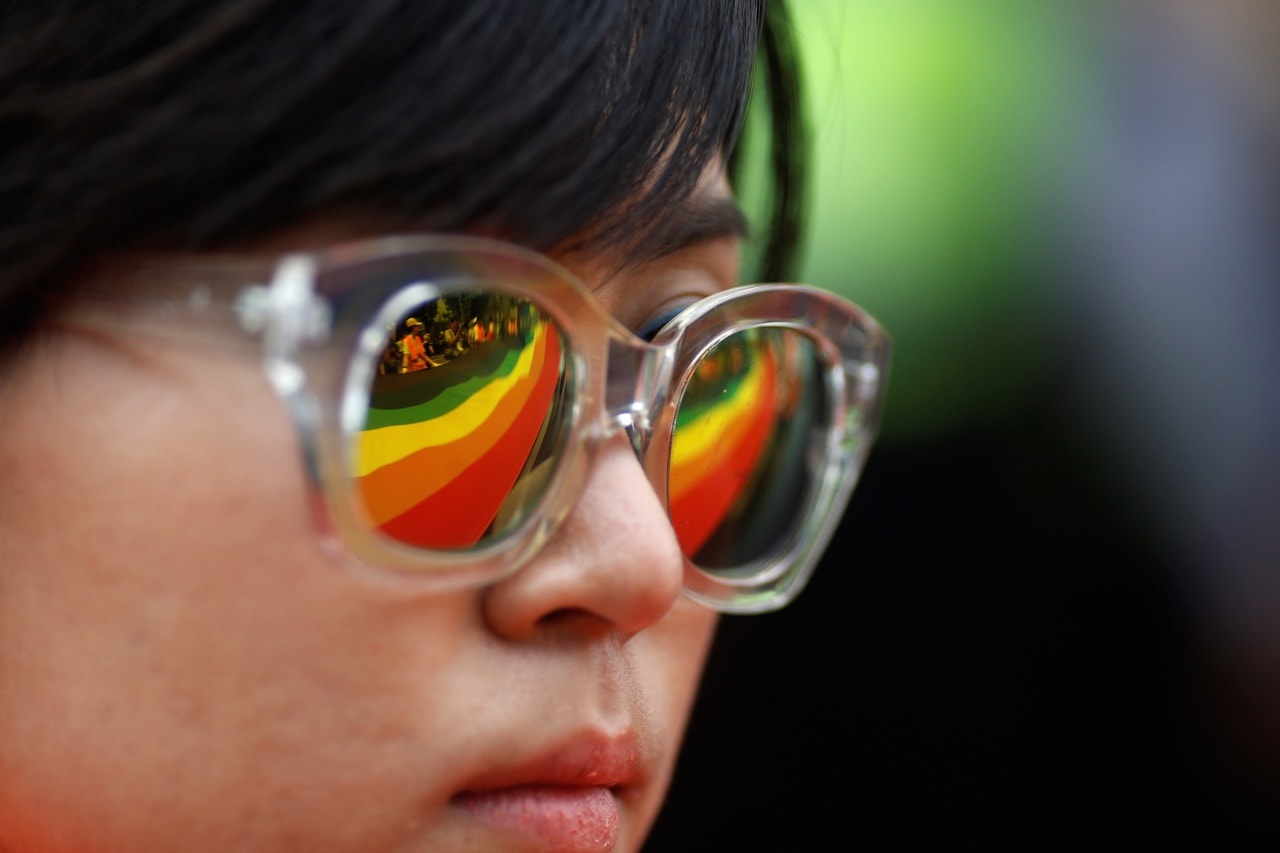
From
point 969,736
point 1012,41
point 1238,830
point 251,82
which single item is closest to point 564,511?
point 251,82

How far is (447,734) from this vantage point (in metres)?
0.66

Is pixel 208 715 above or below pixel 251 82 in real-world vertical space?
below

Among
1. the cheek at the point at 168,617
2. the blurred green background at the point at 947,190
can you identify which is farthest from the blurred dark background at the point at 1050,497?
the cheek at the point at 168,617

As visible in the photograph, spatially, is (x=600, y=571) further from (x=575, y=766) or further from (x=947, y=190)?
(x=947, y=190)

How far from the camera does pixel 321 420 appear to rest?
579mm

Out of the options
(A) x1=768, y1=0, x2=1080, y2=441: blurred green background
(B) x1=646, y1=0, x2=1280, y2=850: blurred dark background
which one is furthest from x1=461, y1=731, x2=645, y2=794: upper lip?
(A) x1=768, y1=0, x2=1080, y2=441: blurred green background

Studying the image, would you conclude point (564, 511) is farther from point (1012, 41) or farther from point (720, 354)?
point (1012, 41)

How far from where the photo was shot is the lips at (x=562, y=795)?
27.1 inches

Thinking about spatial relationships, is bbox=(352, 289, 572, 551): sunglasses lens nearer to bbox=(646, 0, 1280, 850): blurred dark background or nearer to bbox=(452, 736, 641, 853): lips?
bbox=(452, 736, 641, 853): lips

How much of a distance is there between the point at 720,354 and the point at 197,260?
1.24 ft

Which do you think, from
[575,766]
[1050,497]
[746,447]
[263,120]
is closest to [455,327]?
[263,120]

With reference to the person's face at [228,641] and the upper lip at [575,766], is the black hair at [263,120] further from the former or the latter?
the upper lip at [575,766]

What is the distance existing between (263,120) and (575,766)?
0.39 metres

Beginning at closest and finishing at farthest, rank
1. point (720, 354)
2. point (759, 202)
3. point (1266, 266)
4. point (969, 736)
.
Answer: point (720, 354) < point (759, 202) < point (969, 736) < point (1266, 266)
